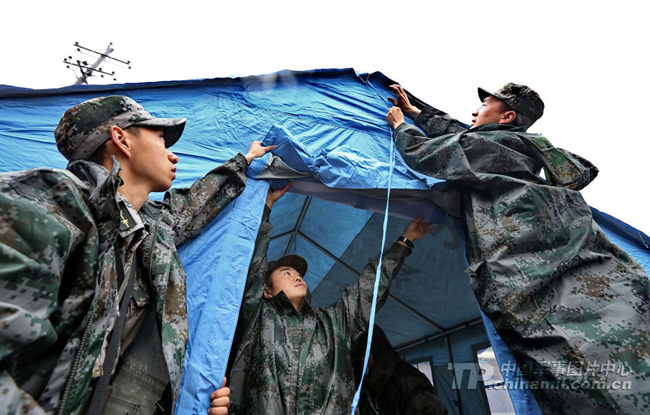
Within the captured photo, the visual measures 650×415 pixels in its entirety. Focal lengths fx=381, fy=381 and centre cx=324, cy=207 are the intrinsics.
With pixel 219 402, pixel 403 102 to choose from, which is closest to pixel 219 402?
pixel 219 402

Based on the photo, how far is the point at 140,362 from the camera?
1.40 meters

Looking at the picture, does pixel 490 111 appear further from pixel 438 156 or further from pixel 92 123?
pixel 92 123

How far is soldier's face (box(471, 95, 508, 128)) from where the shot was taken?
2.60 metres

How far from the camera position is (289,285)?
9.34ft

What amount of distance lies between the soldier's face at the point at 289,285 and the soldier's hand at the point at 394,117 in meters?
1.32

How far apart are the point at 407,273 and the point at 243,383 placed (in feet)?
6.22

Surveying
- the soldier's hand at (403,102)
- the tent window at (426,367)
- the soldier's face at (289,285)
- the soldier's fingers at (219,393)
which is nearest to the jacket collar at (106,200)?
the soldier's fingers at (219,393)

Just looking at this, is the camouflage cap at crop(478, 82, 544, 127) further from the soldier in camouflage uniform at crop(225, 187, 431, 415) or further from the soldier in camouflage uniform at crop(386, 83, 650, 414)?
the soldier in camouflage uniform at crop(225, 187, 431, 415)

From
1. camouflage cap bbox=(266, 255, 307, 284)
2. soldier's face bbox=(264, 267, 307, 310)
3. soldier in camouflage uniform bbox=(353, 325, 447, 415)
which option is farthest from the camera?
soldier in camouflage uniform bbox=(353, 325, 447, 415)

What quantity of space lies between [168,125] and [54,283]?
3.52 feet

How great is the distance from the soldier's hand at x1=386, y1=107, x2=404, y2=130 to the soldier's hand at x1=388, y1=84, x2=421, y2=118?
144 millimetres

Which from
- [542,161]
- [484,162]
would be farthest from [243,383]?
[542,161]

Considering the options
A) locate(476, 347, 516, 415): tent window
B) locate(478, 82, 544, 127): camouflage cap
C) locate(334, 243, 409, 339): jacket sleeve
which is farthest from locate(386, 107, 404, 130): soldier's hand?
locate(476, 347, 516, 415): tent window

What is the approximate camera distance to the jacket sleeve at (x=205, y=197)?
1.87 metres
